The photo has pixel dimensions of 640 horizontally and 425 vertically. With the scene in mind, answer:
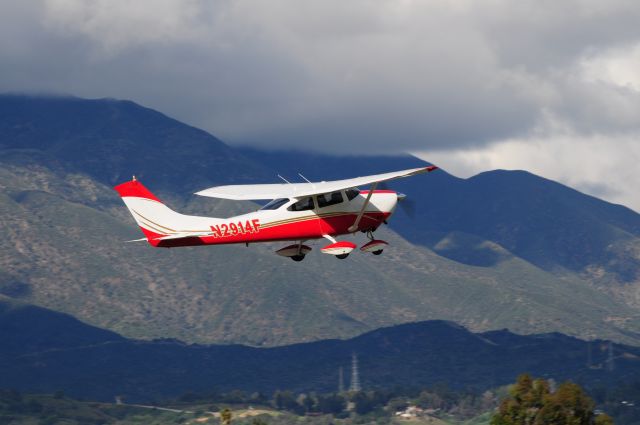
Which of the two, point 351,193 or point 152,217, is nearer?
point 152,217

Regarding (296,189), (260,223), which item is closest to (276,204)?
(260,223)

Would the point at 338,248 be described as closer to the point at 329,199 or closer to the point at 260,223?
the point at 329,199

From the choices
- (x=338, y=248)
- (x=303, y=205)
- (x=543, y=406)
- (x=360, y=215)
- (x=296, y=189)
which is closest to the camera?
(x=338, y=248)

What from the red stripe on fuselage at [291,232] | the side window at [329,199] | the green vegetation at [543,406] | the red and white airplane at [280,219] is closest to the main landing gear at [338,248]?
the red and white airplane at [280,219]

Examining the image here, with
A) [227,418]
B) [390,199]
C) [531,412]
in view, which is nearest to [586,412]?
[531,412]

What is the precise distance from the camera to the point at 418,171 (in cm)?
6253

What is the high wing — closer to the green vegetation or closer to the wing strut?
the wing strut

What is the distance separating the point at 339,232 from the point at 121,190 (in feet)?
34.8

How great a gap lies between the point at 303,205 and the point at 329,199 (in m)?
1.36

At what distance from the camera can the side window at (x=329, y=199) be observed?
6556 cm

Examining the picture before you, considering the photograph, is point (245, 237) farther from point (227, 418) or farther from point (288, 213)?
point (227, 418)

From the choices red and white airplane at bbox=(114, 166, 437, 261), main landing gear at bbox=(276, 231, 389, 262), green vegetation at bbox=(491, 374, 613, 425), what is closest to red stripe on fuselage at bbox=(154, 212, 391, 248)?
red and white airplane at bbox=(114, 166, 437, 261)

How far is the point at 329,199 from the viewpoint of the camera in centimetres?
6575

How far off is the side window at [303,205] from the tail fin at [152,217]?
16.2 ft
